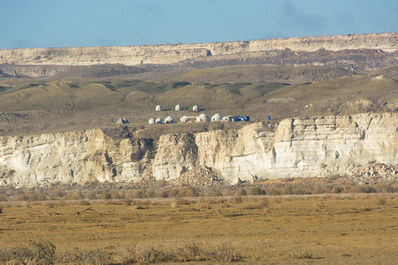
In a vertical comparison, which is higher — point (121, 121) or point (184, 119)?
point (184, 119)

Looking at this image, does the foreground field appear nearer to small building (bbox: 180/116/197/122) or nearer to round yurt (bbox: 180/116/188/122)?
round yurt (bbox: 180/116/188/122)

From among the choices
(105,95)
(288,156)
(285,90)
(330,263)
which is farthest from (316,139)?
(105,95)

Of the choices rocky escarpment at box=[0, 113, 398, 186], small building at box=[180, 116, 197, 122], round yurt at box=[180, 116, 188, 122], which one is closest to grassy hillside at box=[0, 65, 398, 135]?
round yurt at box=[180, 116, 188, 122]

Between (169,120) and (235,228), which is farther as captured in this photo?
(169,120)

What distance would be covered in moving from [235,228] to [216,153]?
141 ft

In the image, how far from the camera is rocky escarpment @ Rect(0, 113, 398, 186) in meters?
65.1

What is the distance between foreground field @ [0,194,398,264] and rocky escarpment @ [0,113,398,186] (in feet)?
67.6

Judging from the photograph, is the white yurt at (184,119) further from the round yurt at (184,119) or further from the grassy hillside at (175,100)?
the grassy hillside at (175,100)

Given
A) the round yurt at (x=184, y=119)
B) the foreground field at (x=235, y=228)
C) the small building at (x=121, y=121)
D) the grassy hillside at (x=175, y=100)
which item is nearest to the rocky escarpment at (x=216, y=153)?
the grassy hillside at (x=175, y=100)

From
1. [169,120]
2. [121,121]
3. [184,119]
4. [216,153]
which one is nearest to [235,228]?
[216,153]

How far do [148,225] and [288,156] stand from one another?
36679 millimetres

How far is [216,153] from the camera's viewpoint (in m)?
72.6

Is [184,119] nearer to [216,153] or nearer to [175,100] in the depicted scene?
[216,153]

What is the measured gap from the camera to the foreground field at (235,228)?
21.9 m
